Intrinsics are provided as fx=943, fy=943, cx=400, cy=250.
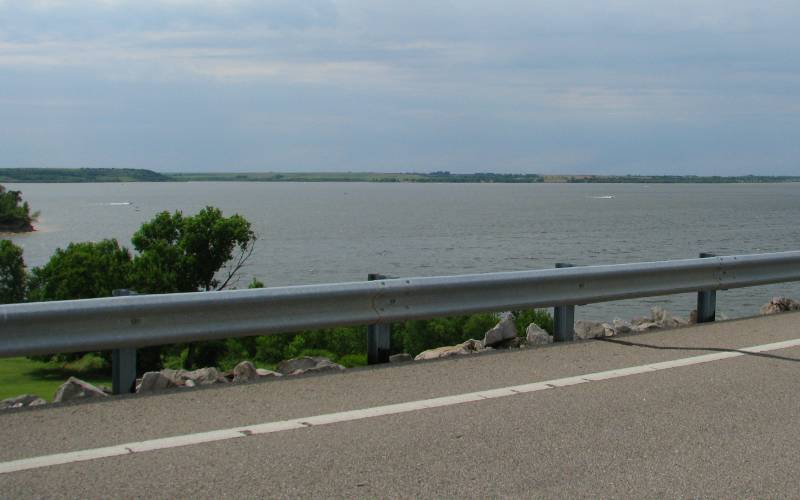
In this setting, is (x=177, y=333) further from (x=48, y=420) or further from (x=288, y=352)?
(x=288, y=352)

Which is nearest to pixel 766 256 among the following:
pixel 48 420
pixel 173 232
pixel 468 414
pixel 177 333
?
pixel 468 414

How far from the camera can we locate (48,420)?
5.87 metres

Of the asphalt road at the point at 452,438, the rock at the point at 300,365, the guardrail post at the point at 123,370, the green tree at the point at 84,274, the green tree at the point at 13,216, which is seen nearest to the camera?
the asphalt road at the point at 452,438

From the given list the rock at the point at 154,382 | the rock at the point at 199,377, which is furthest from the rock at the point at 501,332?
the rock at the point at 154,382

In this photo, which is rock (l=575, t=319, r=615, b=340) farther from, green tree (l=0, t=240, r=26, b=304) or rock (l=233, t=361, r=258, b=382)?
green tree (l=0, t=240, r=26, b=304)

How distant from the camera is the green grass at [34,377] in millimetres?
39312

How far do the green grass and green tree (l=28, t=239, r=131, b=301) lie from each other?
4.59 meters

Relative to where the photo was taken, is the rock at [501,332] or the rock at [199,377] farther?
the rock at [501,332]

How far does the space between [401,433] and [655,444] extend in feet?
4.83

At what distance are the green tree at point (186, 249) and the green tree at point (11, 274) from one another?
953 inches

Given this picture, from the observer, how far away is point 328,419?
5938 mm

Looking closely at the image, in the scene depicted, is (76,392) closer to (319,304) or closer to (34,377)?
(319,304)

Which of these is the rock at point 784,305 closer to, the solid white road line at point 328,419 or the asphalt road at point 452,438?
the solid white road line at point 328,419

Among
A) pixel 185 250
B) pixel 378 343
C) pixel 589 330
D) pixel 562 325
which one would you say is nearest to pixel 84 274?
Answer: pixel 185 250
